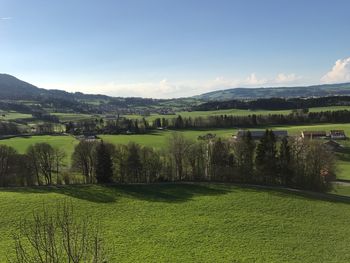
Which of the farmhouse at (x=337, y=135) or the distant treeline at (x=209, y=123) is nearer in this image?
the farmhouse at (x=337, y=135)

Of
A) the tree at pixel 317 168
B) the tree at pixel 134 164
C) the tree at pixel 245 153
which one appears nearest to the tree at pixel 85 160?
the tree at pixel 134 164

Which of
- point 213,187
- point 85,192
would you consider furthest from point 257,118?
point 85,192

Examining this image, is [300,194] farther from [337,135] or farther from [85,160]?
[337,135]

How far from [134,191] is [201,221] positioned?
15711 millimetres

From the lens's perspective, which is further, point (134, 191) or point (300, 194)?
point (134, 191)

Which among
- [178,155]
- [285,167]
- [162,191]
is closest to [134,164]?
[178,155]

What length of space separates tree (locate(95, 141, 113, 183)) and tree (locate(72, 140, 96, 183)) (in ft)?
8.44

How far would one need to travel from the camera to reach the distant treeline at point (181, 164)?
5634 cm

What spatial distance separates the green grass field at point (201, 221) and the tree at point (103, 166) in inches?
123

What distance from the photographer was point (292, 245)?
3192 cm

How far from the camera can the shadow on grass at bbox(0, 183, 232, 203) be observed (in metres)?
47.2

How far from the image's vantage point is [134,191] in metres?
50.8

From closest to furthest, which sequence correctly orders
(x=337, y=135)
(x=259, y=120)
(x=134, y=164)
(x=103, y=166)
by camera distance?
1. (x=103, y=166)
2. (x=134, y=164)
3. (x=337, y=135)
4. (x=259, y=120)

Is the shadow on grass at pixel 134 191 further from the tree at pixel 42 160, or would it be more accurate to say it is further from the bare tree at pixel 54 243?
the bare tree at pixel 54 243
